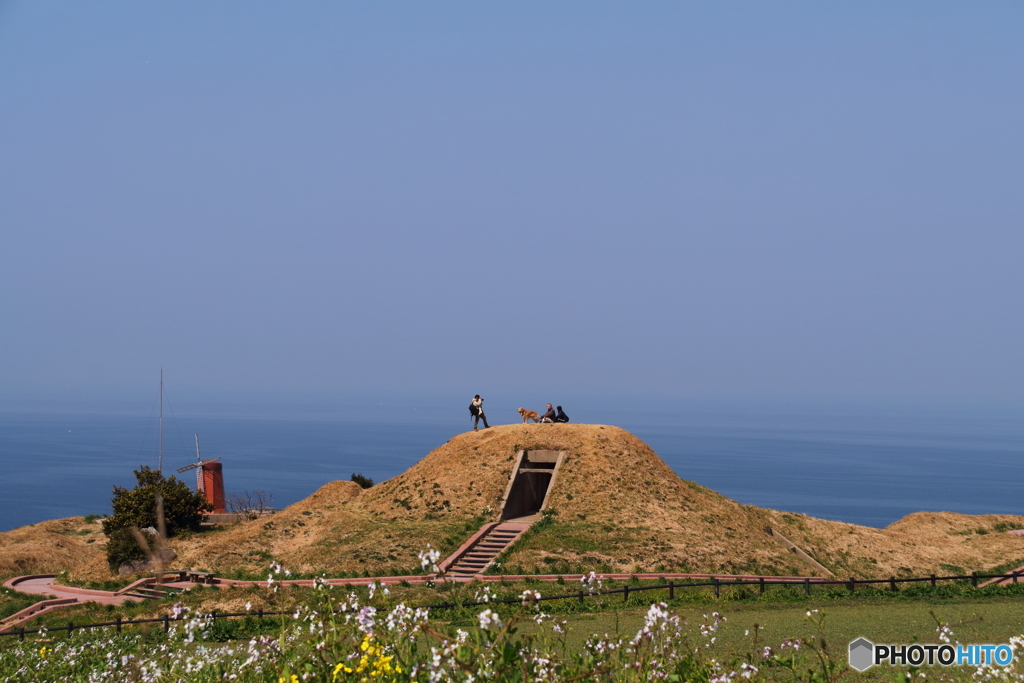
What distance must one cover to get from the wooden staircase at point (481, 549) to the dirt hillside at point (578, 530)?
0.75 meters

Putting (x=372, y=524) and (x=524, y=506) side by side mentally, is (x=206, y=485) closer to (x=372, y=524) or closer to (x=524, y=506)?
(x=372, y=524)

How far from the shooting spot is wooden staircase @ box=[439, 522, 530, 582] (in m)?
36.7

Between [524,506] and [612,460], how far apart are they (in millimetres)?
5206

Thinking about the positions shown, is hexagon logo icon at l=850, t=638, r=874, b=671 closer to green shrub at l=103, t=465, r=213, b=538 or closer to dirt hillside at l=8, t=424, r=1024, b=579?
dirt hillside at l=8, t=424, r=1024, b=579

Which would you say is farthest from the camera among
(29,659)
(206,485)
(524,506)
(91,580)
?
(206,485)

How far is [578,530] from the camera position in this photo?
40219 mm

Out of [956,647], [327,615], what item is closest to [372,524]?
[956,647]

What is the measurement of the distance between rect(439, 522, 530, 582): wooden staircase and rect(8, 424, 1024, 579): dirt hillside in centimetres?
75

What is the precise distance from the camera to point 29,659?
19141mm

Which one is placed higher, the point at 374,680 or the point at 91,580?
the point at 374,680

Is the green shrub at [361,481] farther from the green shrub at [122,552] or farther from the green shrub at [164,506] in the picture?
the green shrub at [122,552]

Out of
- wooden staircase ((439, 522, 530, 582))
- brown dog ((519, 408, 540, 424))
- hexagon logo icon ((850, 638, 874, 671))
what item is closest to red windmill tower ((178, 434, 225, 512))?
brown dog ((519, 408, 540, 424))

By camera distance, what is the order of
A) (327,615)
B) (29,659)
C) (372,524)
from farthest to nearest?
(372,524) < (29,659) < (327,615)

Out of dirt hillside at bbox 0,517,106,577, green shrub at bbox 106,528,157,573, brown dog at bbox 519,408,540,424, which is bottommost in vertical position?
dirt hillside at bbox 0,517,106,577
